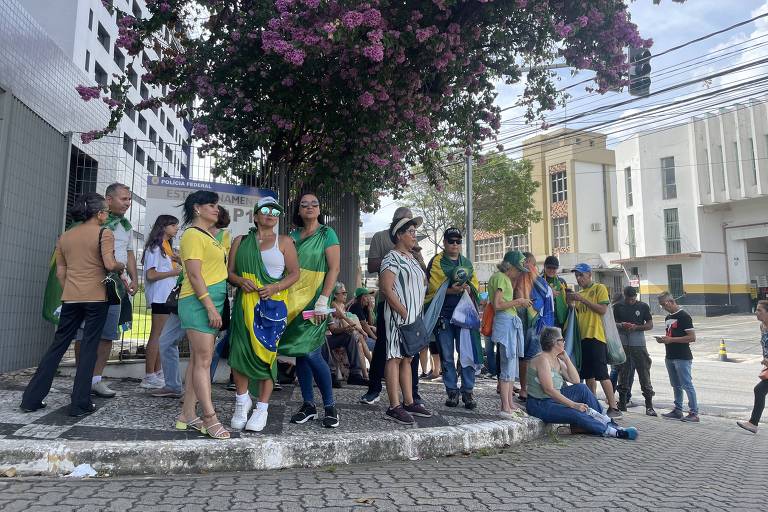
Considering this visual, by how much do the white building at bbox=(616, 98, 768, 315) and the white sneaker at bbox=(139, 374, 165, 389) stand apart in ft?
96.6

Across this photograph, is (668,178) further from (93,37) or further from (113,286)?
(93,37)

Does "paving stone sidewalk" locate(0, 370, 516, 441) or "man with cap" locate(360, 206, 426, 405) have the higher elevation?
"man with cap" locate(360, 206, 426, 405)

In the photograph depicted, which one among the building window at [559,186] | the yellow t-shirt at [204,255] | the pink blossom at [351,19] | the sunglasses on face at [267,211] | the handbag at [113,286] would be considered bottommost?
the handbag at [113,286]

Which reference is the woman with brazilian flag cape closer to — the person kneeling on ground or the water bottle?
the person kneeling on ground

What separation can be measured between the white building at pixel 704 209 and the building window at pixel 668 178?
6cm

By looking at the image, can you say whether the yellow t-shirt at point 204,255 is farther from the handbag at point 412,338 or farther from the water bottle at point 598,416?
the water bottle at point 598,416

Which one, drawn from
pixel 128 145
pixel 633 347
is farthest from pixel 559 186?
pixel 128 145

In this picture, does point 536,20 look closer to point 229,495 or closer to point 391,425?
point 391,425

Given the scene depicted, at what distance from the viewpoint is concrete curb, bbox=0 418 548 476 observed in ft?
11.3

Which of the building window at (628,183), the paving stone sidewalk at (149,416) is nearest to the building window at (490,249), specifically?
the building window at (628,183)

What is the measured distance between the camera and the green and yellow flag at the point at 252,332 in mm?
4094

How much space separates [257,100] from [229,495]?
5607 mm

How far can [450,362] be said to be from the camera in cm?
555

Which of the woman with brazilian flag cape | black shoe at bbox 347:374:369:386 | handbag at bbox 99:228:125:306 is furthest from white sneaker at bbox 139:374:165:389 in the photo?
Answer: the woman with brazilian flag cape
